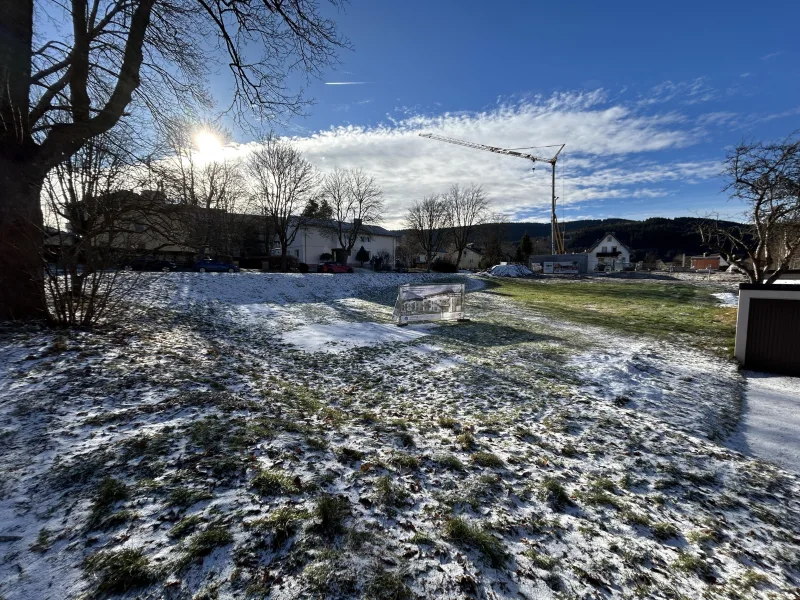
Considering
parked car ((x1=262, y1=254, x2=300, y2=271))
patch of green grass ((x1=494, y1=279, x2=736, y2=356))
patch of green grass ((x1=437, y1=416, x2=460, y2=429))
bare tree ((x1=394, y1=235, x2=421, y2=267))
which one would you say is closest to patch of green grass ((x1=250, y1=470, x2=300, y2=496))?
patch of green grass ((x1=437, y1=416, x2=460, y2=429))

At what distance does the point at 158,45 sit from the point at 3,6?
2.67 m

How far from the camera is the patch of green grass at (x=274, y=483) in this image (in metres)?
2.84

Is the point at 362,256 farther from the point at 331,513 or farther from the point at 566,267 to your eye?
the point at 331,513

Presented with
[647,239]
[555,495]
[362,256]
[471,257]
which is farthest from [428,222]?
[647,239]

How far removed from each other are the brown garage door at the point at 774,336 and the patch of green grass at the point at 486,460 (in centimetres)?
940

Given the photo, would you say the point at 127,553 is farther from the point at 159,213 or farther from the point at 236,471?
the point at 159,213

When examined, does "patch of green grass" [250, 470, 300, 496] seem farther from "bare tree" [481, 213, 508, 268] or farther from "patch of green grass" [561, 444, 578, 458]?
"bare tree" [481, 213, 508, 268]

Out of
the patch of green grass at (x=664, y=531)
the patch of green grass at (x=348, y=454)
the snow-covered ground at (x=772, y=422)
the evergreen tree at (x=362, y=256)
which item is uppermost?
the evergreen tree at (x=362, y=256)

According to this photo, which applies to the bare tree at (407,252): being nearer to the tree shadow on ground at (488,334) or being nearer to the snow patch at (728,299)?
the snow patch at (728,299)

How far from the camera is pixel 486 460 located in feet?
12.4

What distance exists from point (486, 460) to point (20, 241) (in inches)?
347

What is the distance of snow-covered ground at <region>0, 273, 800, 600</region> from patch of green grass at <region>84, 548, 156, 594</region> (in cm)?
1

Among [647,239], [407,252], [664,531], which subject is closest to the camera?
[664,531]

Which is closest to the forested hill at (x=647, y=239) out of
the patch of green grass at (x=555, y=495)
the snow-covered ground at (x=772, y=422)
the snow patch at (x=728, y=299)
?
the snow patch at (x=728, y=299)
